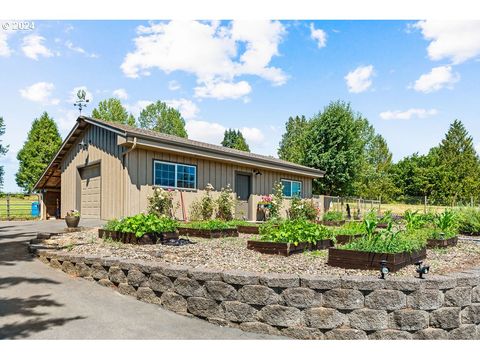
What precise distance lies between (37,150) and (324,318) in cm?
3540

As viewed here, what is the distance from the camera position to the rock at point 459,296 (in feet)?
12.5

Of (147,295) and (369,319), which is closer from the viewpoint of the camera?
(369,319)

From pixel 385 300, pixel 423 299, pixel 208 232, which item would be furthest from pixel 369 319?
pixel 208 232

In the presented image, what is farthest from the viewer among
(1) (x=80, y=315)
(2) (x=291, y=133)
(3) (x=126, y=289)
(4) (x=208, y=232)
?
(2) (x=291, y=133)

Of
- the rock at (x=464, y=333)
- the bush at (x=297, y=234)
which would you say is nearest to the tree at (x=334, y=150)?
the bush at (x=297, y=234)

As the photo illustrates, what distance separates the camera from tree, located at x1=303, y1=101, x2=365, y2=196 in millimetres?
25656

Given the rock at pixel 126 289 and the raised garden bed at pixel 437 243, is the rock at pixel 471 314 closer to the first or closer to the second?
the raised garden bed at pixel 437 243

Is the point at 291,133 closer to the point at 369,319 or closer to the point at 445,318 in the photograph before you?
the point at 445,318

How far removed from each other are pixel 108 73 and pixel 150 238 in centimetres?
647

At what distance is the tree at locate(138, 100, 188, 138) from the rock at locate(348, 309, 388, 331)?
35.1 m

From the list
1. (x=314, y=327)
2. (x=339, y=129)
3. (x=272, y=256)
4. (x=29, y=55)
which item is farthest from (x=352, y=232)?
(x=339, y=129)

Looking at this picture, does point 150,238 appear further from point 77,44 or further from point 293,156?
point 293,156

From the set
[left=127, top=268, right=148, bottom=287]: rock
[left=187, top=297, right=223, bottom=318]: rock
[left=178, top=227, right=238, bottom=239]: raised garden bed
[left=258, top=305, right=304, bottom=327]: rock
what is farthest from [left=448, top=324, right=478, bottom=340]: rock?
[left=178, top=227, right=238, bottom=239]: raised garden bed

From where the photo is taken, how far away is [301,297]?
374 centimetres
